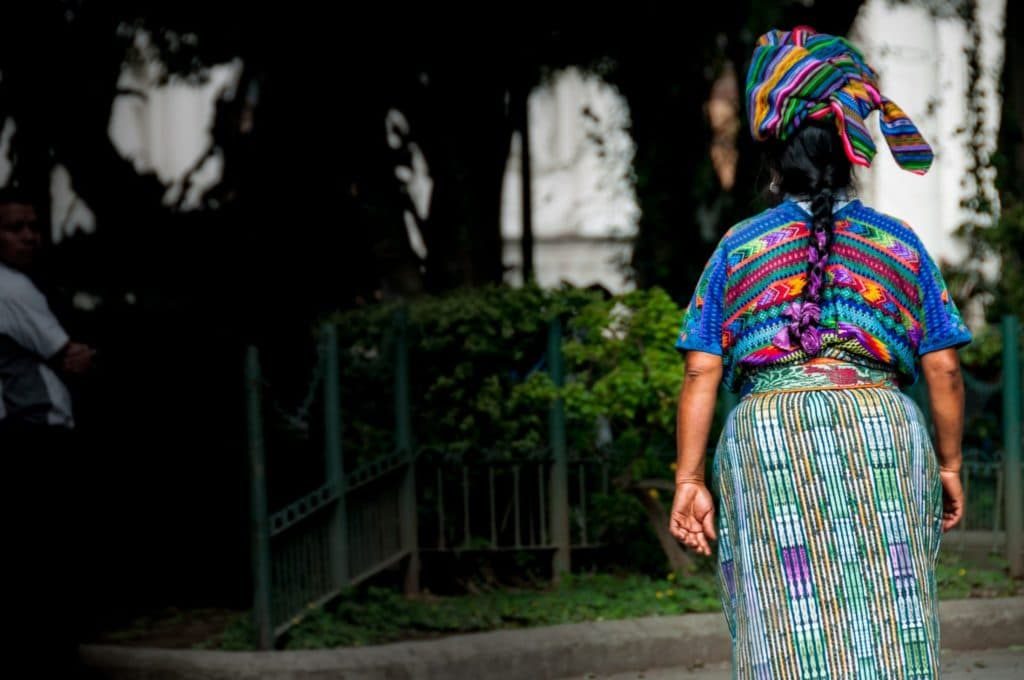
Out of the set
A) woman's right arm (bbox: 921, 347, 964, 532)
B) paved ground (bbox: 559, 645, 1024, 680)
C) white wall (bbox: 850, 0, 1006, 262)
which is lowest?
paved ground (bbox: 559, 645, 1024, 680)

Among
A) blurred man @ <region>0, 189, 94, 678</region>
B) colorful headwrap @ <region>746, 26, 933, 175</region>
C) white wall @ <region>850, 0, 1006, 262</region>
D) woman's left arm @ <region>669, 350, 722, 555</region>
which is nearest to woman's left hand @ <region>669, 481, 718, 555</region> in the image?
woman's left arm @ <region>669, 350, 722, 555</region>

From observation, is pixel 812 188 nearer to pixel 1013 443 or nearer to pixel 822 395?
pixel 822 395

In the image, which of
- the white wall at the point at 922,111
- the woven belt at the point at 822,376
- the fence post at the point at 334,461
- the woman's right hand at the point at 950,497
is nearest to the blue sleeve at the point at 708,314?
the woven belt at the point at 822,376

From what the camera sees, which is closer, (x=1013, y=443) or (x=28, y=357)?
(x=28, y=357)

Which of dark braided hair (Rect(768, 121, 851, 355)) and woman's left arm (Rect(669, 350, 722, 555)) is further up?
dark braided hair (Rect(768, 121, 851, 355))

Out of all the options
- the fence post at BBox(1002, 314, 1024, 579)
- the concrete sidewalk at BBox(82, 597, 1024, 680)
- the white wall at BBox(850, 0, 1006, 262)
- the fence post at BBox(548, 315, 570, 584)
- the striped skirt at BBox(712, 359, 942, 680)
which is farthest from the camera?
the white wall at BBox(850, 0, 1006, 262)

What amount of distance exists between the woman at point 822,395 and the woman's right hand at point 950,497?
127mm

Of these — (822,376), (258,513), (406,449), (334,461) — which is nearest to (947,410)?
(822,376)

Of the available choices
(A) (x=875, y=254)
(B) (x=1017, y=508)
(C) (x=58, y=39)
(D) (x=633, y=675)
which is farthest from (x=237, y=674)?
(C) (x=58, y=39)

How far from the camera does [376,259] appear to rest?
34.4 ft

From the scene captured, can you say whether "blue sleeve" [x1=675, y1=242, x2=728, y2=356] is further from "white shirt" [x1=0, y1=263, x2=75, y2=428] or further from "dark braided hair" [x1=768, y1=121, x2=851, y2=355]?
"white shirt" [x1=0, y1=263, x2=75, y2=428]

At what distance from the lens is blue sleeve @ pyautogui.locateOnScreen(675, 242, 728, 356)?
3680mm

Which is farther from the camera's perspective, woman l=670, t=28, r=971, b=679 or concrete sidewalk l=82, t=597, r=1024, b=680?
concrete sidewalk l=82, t=597, r=1024, b=680

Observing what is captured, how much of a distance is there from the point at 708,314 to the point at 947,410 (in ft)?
1.97
